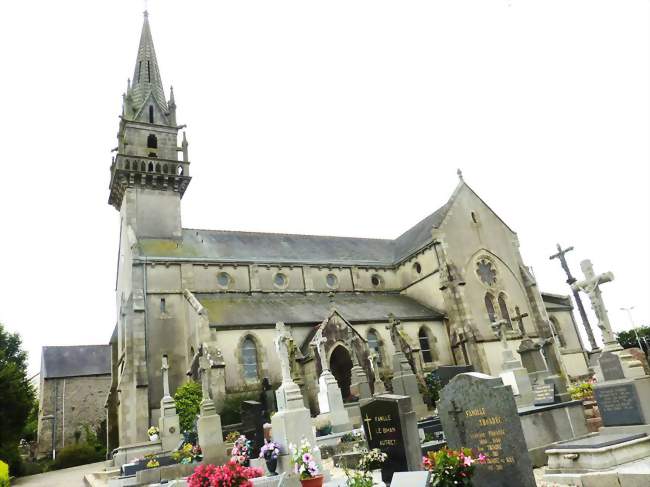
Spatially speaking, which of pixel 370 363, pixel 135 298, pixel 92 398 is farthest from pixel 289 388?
pixel 92 398

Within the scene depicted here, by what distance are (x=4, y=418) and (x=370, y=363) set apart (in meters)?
21.3

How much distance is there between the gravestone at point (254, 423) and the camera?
15.0 metres

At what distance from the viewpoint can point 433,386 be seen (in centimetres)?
2409

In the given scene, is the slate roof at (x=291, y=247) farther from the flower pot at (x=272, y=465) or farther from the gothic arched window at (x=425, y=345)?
the flower pot at (x=272, y=465)

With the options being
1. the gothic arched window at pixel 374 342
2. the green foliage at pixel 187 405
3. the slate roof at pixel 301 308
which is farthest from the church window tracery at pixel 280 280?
the green foliage at pixel 187 405

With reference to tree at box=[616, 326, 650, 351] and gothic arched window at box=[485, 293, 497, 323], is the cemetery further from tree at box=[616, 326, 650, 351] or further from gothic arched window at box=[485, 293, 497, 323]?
tree at box=[616, 326, 650, 351]

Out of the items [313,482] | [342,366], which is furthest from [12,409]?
[313,482]

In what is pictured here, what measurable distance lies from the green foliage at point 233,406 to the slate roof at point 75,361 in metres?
33.3

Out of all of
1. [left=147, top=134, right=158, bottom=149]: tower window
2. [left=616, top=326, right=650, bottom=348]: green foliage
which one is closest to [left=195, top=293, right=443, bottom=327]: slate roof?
[left=147, top=134, right=158, bottom=149]: tower window

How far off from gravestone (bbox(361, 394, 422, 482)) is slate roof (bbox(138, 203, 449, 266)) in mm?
21052

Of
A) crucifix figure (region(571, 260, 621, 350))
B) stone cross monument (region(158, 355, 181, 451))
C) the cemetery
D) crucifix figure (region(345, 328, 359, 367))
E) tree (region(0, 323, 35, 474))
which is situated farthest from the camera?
tree (region(0, 323, 35, 474))

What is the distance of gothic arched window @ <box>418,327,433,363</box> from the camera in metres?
28.9

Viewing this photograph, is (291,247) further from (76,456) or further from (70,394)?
(70,394)

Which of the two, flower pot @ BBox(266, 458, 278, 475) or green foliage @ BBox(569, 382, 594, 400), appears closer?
flower pot @ BBox(266, 458, 278, 475)
